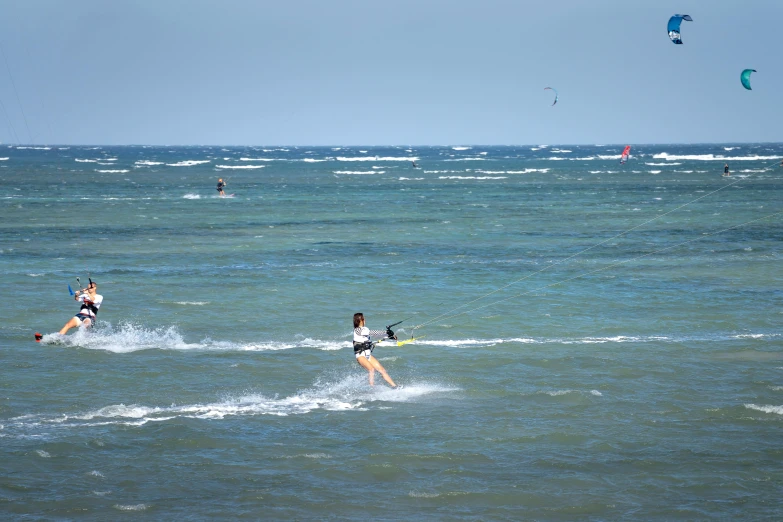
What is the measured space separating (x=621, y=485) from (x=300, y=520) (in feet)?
14.5

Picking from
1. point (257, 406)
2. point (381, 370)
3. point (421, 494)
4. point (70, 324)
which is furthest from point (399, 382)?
point (70, 324)

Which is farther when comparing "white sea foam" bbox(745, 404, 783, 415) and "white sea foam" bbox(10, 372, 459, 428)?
"white sea foam" bbox(745, 404, 783, 415)

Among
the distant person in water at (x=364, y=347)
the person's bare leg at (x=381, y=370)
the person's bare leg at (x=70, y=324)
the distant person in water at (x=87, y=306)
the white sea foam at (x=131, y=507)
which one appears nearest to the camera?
the white sea foam at (x=131, y=507)

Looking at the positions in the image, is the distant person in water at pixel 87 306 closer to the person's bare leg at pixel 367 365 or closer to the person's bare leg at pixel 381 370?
the person's bare leg at pixel 367 365

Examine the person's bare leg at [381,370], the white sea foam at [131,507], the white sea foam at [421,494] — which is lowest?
the white sea foam at [421,494]

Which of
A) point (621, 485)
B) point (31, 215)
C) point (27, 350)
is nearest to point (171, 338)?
point (27, 350)

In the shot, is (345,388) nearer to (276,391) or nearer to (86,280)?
(276,391)

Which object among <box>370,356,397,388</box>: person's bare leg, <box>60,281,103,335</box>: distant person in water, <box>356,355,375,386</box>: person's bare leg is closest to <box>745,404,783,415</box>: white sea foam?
Answer: <box>370,356,397,388</box>: person's bare leg

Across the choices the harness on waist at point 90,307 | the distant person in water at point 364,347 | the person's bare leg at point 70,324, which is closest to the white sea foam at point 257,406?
the distant person in water at point 364,347

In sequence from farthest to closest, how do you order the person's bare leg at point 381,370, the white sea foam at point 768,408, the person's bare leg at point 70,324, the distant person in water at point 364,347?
1. the person's bare leg at point 70,324
2. the person's bare leg at point 381,370
3. the distant person in water at point 364,347
4. the white sea foam at point 768,408

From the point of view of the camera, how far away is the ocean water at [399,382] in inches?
489

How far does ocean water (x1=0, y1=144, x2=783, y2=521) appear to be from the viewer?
40.8ft

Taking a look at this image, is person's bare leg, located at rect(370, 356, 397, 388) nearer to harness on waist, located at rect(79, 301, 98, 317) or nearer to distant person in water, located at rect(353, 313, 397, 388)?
distant person in water, located at rect(353, 313, 397, 388)

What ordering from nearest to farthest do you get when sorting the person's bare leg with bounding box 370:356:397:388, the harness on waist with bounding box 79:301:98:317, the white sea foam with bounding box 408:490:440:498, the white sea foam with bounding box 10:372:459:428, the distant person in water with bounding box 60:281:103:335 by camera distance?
1. the white sea foam with bounding box 408:490:440:498
2. the white sea foam with bounding box 10:372:459:428
3. the person's bare leg with bounding box 370:356:397:388
4. the distant person in water with bounding box 60:281:103:335
5. the harness on waist with bounding box 79:301:98:317
